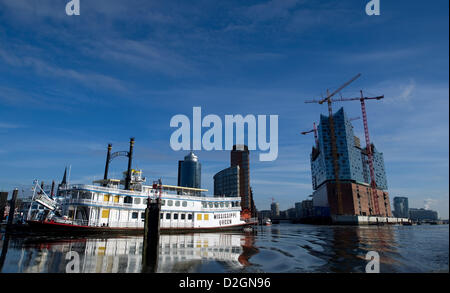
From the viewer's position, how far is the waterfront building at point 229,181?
172900 millimetres

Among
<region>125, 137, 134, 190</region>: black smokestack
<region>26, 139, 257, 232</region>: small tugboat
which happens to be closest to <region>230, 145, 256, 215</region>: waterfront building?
<region>26, 139, 257, 232</region>: small tugboat

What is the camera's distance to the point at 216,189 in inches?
7776

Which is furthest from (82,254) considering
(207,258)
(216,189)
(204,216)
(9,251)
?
(216,189)

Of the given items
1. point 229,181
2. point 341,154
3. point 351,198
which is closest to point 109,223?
point 351,198

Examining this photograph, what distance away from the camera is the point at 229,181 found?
17788cm

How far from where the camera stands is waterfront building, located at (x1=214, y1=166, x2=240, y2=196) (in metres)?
173

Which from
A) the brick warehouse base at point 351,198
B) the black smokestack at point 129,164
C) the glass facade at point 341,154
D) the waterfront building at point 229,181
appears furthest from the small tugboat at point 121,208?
the waterfront building at point 229,181

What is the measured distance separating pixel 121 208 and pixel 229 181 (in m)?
140

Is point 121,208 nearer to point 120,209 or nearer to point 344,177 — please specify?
point 120,209

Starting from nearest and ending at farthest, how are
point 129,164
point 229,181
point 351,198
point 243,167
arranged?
point 129,164, point 351,198, point 229,181, point 243,167

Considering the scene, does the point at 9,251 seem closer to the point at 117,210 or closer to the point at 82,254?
the point at 82,254

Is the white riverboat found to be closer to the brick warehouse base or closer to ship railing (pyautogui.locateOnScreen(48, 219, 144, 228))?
ship railing (pyautogui.locateOnScreen(48, 219, 144, 228))

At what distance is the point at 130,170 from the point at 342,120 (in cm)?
13426

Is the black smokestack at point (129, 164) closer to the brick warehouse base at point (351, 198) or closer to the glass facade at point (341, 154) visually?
the brick warehouse base at point (351, 198)
